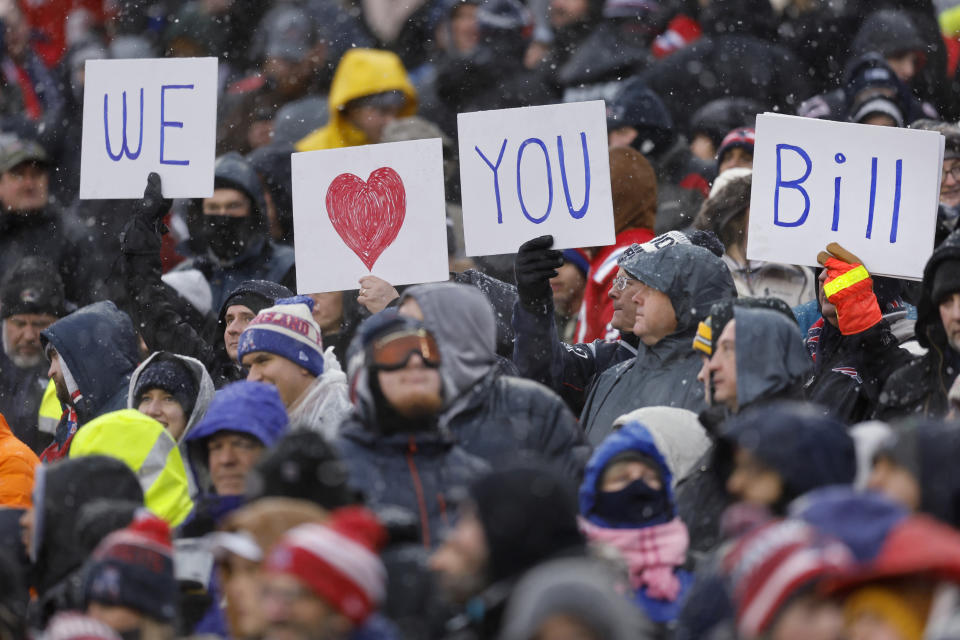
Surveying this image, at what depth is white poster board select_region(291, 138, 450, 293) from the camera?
6.88 meters

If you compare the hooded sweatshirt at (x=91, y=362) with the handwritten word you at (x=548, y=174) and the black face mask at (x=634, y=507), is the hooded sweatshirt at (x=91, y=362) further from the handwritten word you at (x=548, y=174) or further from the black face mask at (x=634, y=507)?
the black face mask at (x=634, y=507)

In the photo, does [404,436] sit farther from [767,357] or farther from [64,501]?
[767,357]

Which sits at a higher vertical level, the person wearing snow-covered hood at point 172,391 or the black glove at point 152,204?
the black glove at point 152,204

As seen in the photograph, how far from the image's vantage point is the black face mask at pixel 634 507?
5023 mm

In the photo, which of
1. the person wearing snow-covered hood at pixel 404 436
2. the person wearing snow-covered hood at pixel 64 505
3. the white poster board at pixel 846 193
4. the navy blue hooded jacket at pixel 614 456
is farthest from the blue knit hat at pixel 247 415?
the white poster board at pixel 846 193

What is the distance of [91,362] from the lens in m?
7.12

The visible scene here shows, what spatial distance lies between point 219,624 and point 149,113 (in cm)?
323

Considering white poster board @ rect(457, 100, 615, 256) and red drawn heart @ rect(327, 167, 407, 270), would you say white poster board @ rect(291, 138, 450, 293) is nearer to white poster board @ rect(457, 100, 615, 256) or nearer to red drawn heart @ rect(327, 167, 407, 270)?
red drawn heart @ rect(327, 167, 407, 270)

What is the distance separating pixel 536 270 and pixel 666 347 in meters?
0.57

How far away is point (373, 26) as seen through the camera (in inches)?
493

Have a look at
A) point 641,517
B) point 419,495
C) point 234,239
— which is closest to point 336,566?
point 419,495

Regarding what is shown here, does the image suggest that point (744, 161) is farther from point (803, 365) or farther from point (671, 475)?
point (671, 475)

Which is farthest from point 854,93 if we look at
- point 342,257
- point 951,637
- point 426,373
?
point 951,637

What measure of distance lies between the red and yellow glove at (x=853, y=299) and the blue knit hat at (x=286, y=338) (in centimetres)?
196
